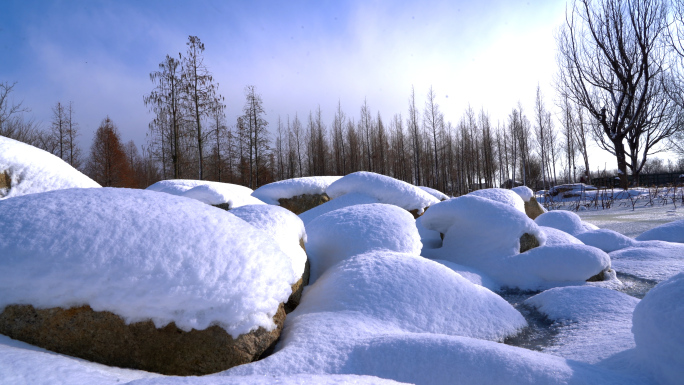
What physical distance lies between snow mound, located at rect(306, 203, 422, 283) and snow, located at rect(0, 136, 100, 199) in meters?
2.67

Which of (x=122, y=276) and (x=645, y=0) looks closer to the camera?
(x=122, y=276)

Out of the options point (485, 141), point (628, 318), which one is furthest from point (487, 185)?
point (628, 318)

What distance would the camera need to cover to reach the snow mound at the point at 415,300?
2.68m

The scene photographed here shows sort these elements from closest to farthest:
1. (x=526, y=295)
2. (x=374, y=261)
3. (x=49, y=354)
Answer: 1. (x=49, y=354)
2. (x=374, y=261)
3. (x=526, y=295)

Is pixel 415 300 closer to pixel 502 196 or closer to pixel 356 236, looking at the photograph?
pixel 356 236

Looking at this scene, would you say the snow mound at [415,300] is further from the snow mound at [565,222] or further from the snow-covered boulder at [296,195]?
the snow-covered boulder at [296,195]

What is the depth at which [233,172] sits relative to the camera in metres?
21.2

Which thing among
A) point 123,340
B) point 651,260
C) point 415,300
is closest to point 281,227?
point 415,300

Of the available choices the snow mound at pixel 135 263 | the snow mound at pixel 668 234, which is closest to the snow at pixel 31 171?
the snow mound at pixel 135 263

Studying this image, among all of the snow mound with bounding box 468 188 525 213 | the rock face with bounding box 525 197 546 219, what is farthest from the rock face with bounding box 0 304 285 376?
the rock face with bounding box 525 197 546 219

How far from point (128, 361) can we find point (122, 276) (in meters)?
0.44

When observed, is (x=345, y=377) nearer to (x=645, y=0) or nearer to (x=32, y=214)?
(x=32, y=214)

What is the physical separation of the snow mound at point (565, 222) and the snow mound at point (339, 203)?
11.3 feet

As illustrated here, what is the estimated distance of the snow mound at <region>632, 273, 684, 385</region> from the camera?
1.87 m
